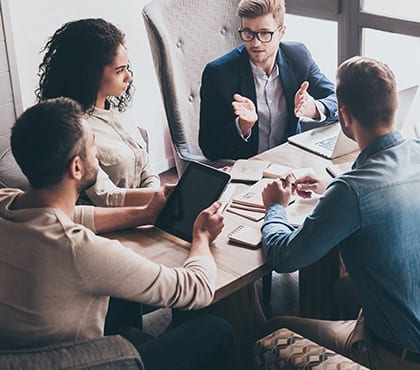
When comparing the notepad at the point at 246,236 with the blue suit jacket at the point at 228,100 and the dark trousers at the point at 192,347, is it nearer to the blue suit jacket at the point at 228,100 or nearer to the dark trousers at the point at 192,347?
the dark trousers at the point at 192,347

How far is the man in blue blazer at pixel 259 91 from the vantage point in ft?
8.66

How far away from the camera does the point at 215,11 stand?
Result: 117 inches

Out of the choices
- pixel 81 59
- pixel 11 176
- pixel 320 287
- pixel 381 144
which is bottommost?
pixel 320 287

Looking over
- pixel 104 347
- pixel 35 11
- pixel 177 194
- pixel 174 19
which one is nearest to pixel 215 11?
pixel 174 19

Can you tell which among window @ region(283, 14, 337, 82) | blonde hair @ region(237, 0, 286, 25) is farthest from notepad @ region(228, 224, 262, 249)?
window @ region(283, 14, 337, 82)

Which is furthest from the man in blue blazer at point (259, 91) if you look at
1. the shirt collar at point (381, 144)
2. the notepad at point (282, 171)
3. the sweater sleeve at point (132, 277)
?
the sweater sleeve at point (132, 277)

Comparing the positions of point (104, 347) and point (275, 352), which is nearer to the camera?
point (104, 347)

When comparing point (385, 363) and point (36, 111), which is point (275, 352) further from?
point (36, 111)

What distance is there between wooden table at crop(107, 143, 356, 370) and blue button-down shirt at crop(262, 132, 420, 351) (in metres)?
0.16

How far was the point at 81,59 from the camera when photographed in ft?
7.44

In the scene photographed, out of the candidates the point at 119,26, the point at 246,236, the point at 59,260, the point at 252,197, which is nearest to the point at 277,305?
the point at 252,197

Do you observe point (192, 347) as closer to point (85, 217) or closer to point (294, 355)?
point (294, 355)

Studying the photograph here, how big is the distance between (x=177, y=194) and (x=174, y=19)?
1.08 m

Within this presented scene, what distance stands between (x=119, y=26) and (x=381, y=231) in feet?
8.41
